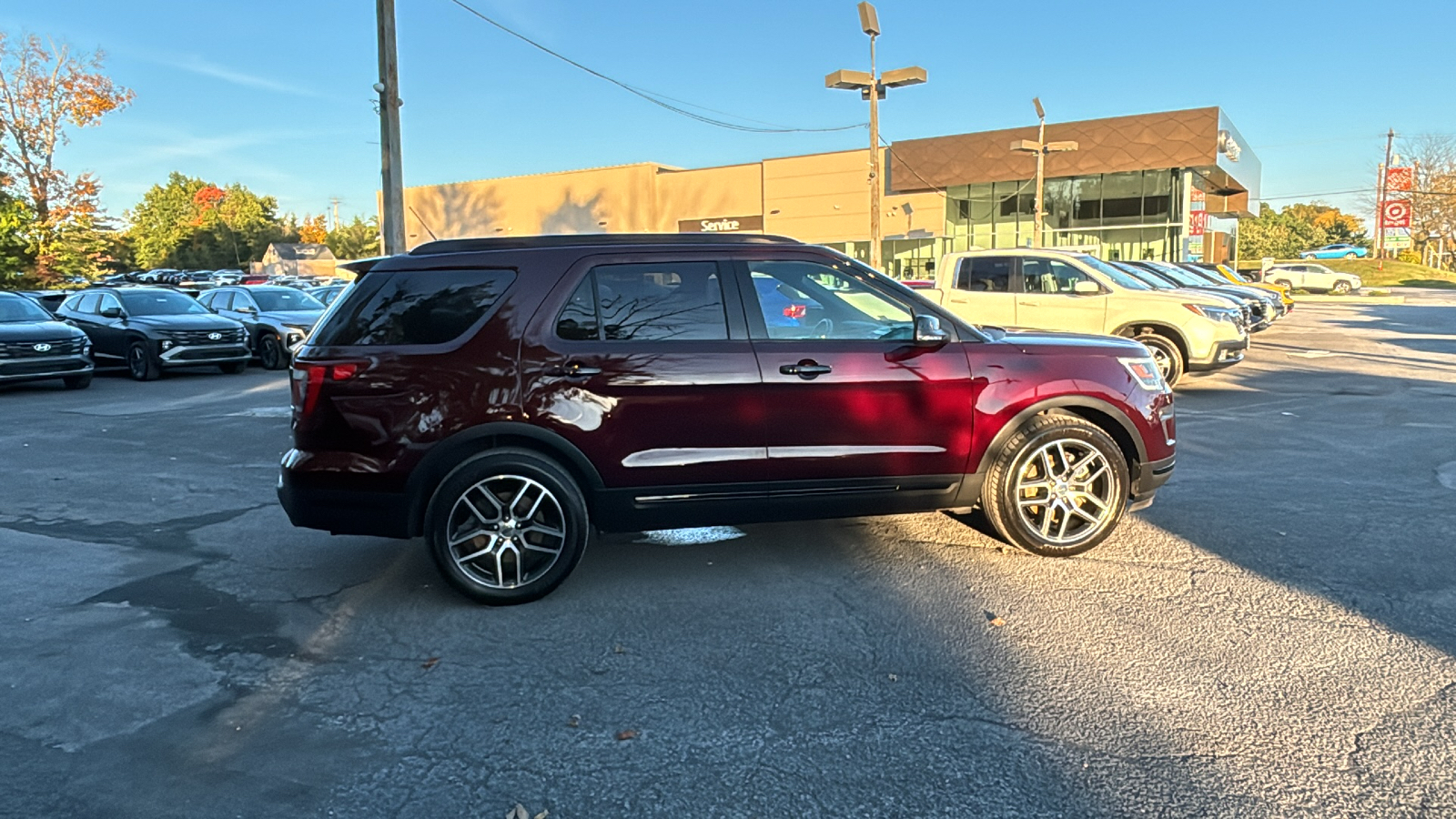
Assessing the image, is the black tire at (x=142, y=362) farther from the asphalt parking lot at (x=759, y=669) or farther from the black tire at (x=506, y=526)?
the black tire at (x=506, y=526)

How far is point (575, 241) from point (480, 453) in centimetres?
124

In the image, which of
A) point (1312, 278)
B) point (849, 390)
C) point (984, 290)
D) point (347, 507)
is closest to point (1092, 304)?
point (984, 290)

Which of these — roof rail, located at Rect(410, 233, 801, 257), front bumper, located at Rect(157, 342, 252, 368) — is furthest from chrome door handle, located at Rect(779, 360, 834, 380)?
front bumper, located at Rect(157, 342, 252, 368)

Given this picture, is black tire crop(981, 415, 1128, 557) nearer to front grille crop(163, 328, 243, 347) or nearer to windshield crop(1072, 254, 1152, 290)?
windshield crop(1072, 254, 1152, 290)

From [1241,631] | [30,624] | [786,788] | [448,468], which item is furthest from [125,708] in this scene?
[1241,631]

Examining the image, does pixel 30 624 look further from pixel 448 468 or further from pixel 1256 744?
pixel 1256 744

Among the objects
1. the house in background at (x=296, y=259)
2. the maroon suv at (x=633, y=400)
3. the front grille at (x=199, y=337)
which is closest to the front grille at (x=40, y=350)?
the front grille at (x=199, y=337)

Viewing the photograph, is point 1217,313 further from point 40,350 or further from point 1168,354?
point 40,350

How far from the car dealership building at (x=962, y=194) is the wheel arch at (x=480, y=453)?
36.7 m

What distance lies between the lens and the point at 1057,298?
12789mm

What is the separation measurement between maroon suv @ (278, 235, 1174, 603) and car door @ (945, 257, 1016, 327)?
25.8 ft

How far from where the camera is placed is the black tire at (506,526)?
478 centimetres

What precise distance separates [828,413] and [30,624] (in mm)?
4068

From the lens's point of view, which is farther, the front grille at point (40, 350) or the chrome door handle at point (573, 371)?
the front grille at point (40, 350)
